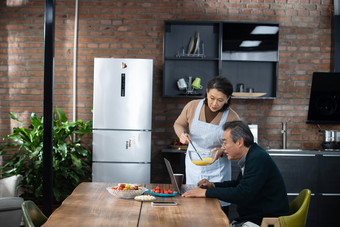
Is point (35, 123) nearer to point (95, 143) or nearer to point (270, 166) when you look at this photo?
point (95, 143)

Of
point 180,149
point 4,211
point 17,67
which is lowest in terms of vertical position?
point 4,211

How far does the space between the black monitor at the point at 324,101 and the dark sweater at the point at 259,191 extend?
10.4 feet

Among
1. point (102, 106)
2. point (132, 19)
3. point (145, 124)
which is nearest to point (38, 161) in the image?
point (102, 106)

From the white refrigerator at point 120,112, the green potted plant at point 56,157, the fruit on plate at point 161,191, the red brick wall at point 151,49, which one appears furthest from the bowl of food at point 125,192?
the red brick wall at point 151,49

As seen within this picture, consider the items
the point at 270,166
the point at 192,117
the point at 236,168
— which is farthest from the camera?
the point at 236,168

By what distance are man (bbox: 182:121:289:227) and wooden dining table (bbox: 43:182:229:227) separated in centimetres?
15

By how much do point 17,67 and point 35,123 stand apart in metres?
0.89

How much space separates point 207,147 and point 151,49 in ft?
8.16

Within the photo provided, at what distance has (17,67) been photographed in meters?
5.65

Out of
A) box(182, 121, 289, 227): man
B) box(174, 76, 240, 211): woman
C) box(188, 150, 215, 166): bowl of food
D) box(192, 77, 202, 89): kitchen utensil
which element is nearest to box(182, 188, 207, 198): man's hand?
box(182, 121, 289, 227): man

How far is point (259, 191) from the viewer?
2586 mm

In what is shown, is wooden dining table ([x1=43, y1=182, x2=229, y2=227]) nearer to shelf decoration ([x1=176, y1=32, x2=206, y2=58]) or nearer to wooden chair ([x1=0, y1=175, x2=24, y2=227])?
wooden chair ([x1=0, y1=175, x2=24, y2=227])

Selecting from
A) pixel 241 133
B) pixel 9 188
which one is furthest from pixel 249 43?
pixel 9 188

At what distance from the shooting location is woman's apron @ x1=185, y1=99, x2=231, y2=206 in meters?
3.31
